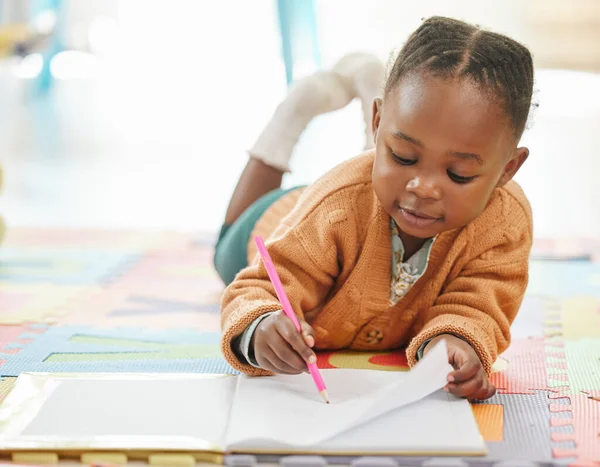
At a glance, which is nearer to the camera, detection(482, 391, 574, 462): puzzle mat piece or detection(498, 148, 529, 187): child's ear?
detection(482, 391, 574, 462): puzzle mat piece

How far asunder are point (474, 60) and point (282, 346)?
0.99 feet

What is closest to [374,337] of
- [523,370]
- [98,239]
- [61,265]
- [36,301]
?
[523,370]

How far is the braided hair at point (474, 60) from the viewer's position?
0.76 metres

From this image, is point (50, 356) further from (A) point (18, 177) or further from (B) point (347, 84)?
(A) point (18, 177)

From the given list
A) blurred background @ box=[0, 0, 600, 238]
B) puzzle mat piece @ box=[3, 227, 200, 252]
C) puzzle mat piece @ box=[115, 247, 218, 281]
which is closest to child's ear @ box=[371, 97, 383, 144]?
puzzle mat piece @ box=[115, 247, 218, 281]

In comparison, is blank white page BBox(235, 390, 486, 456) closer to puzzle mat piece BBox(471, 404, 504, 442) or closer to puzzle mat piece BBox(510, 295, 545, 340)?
puzzle mat piece BBox(471, 404, 504, 442)

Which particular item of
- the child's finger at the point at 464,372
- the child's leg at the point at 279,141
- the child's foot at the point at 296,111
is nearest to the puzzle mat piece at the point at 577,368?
the child's finger at the point at 464,372

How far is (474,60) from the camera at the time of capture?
76cm

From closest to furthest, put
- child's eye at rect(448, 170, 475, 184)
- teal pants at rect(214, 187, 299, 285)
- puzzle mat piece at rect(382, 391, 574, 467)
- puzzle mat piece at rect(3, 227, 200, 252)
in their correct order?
puzzle mat piece at rect(382, 391, 574, 467)
child's eye at rect(448, 170, 475, 184)
teal pants at rect(214, 187, 299, 285)
puzzle mat piece at rect(3, 227, 200, 252)

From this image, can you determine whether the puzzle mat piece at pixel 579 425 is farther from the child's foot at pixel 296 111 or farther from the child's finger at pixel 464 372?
the child's foot at pixel 296 111

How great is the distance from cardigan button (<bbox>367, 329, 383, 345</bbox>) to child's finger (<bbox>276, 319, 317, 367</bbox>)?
0.70 feet

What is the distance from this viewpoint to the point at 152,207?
1898mm

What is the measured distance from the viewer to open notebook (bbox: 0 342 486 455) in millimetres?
681

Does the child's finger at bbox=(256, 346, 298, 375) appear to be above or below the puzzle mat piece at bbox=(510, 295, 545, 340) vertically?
above
